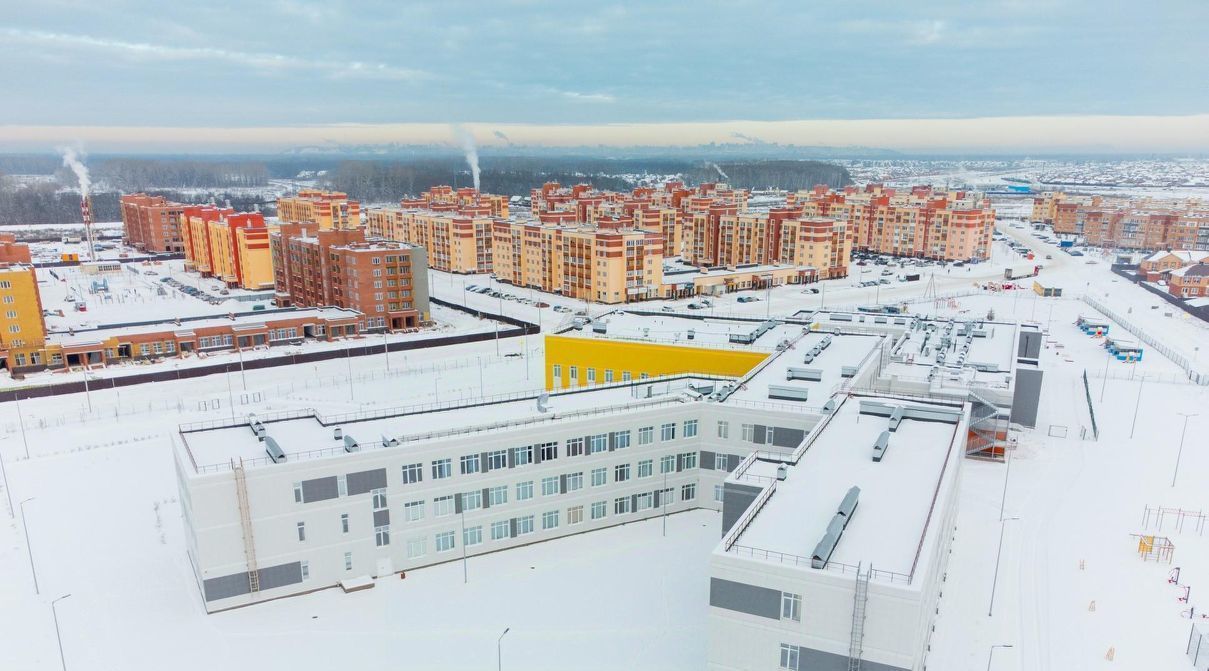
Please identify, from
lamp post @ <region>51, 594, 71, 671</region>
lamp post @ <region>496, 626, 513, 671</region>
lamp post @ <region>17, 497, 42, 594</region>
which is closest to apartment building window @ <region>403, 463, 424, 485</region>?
lamp post @ <region>496, 626, 513, 671</region>

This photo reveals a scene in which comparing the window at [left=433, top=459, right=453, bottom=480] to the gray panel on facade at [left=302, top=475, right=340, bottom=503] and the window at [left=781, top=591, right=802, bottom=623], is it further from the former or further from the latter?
the window at [left=781, top=591, right=802, bottom=623]

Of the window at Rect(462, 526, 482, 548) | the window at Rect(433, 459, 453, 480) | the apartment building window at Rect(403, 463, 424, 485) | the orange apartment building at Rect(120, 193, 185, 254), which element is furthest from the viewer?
the orange apartment building at Rect(120, 193, 185, 254)

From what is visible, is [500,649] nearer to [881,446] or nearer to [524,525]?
[524,525]

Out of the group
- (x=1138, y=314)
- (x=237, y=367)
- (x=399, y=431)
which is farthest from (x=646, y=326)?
(x=1138, y=314)

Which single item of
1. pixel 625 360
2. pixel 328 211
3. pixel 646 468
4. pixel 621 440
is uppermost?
pixel 328 211

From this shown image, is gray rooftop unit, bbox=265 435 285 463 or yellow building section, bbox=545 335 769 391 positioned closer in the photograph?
gray rooftop unit, bbox=265 435 285 463

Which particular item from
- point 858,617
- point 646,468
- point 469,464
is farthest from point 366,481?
point 858,617

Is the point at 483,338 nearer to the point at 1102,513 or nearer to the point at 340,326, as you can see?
the point at 340,326
